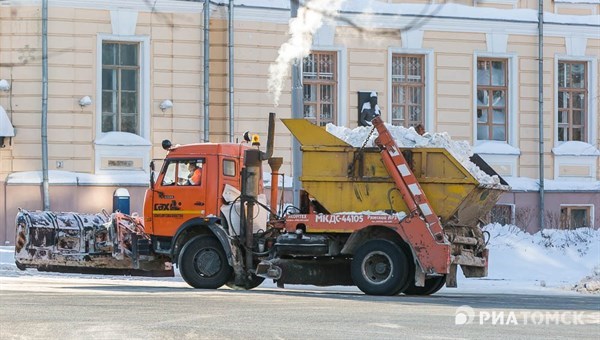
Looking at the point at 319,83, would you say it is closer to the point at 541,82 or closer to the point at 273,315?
the point at 541,82

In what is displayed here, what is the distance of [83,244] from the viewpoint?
25938 millimetres

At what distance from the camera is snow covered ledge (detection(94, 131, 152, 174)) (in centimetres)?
3679

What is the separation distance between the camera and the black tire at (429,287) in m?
24.1

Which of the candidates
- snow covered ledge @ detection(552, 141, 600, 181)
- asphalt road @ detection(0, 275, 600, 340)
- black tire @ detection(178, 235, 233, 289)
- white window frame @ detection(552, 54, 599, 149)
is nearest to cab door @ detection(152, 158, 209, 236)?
black tire @ detection(178, 235, 233, 289)

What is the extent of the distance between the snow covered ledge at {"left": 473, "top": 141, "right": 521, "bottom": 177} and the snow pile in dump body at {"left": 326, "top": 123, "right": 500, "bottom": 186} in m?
16.3

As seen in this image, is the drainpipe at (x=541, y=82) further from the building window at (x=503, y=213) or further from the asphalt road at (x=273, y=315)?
the asphalt road at (x=273, y=315)

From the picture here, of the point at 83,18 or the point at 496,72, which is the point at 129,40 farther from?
the point at 496,72

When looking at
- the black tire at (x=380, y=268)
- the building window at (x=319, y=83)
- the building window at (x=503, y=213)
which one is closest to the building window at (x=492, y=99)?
the building window at (x=503, y=213)

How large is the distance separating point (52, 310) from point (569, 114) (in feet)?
87.0

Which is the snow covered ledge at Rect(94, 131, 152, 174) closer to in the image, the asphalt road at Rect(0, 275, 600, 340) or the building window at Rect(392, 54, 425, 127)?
the building window at Rect(392, 54, 425, 127)

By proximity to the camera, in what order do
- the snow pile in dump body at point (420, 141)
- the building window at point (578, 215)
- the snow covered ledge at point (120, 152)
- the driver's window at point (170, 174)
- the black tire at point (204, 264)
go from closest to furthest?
the snow pile in dump body at point (420, 141)
the black tire at point (204, 264)
the driver's window at point (170, 174)
the snow covered ledge at point (120, 152)
the building window at point (578, 215)

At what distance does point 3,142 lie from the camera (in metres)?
36.1

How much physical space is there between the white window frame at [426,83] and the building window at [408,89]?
0.16m

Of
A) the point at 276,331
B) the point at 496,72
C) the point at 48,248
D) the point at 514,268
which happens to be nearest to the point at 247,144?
A: the point at 48,248
